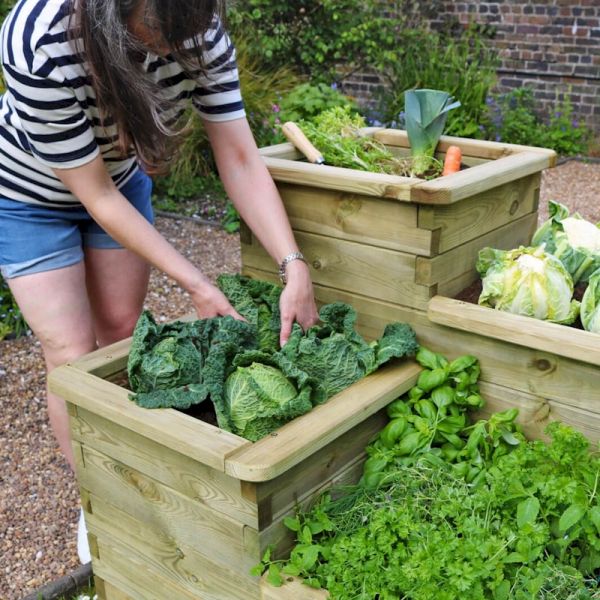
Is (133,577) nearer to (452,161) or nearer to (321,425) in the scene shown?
(321,425)

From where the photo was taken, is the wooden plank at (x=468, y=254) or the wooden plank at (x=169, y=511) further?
the wooden plank at (x=468, y=254)

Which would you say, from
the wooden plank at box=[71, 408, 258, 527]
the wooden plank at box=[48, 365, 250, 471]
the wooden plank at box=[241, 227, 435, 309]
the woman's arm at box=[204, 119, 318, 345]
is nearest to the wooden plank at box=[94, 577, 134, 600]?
the wooden plank at box=[71, 408, 258, 527]

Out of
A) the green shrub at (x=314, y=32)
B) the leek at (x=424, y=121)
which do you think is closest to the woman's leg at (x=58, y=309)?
the leek at (x=424, y=121)

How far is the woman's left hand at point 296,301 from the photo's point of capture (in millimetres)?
2104

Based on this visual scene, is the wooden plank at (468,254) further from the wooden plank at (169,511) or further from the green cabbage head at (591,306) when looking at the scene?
the wooden plank at (169,511)

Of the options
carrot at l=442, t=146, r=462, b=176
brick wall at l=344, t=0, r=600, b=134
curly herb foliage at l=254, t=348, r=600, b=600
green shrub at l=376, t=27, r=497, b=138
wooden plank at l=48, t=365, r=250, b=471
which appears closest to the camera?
curly herb foliage at l=254, t=348, r=600, b=600

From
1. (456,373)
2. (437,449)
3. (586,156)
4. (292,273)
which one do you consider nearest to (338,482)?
(437,449)

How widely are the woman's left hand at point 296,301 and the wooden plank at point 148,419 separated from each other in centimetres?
42

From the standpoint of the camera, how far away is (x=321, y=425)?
5.88 ft

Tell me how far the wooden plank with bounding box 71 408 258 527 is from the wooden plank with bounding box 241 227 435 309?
79cm

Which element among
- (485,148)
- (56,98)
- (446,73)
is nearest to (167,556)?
(56,98)

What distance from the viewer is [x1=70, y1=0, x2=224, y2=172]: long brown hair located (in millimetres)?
1682

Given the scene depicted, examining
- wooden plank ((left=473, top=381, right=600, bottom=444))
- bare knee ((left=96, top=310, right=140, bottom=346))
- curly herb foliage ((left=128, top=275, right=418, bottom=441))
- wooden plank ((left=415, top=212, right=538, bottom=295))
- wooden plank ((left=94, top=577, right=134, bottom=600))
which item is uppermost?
wooden plank ((left=415, top=212, right=538, bottom=295))

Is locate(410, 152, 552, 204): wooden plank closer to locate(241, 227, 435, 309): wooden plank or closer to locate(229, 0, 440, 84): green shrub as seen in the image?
locate(241, 227, 435, 309): wooden plank
